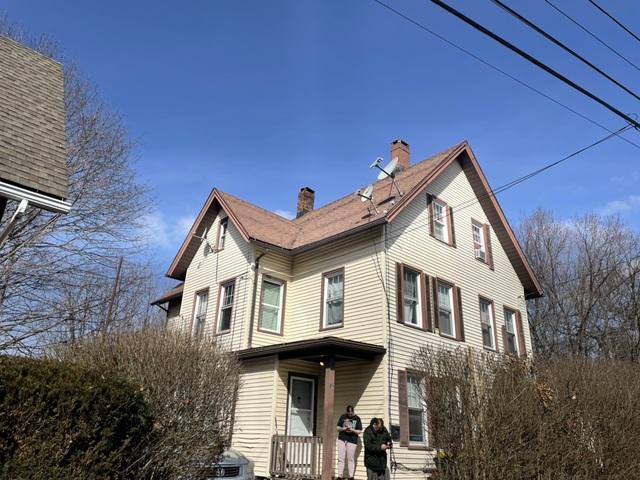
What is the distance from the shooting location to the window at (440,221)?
Answer: 49.7 feet

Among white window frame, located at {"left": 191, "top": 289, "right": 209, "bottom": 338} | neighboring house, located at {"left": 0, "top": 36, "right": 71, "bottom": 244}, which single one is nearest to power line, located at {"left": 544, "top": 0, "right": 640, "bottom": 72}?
neighboring house, located at {"left": 0, "top": 36, "right": 71, "bottom": 244}

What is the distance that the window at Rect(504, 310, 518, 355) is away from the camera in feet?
53.6

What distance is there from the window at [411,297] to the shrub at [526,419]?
3.49 metres

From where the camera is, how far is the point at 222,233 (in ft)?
55.9

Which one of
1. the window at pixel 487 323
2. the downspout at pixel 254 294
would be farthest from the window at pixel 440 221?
the downspout at pixel 254 294

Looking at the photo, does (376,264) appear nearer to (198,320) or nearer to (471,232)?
(471,232)

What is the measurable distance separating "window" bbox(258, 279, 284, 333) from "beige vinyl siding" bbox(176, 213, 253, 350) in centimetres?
55

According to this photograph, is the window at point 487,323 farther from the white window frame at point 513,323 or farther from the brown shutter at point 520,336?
the brown shutter at point 520,336

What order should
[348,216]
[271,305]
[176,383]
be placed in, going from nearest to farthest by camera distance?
[176,383]
[271,305]
[348,216]

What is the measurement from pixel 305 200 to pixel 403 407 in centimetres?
1140

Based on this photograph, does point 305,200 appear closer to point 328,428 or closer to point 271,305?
point 271,305

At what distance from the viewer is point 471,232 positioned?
16.6m

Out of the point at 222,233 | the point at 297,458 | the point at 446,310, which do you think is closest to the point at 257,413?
the point at 297,458

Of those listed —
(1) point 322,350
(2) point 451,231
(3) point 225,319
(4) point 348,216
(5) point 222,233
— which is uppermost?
(5) point 222,233
